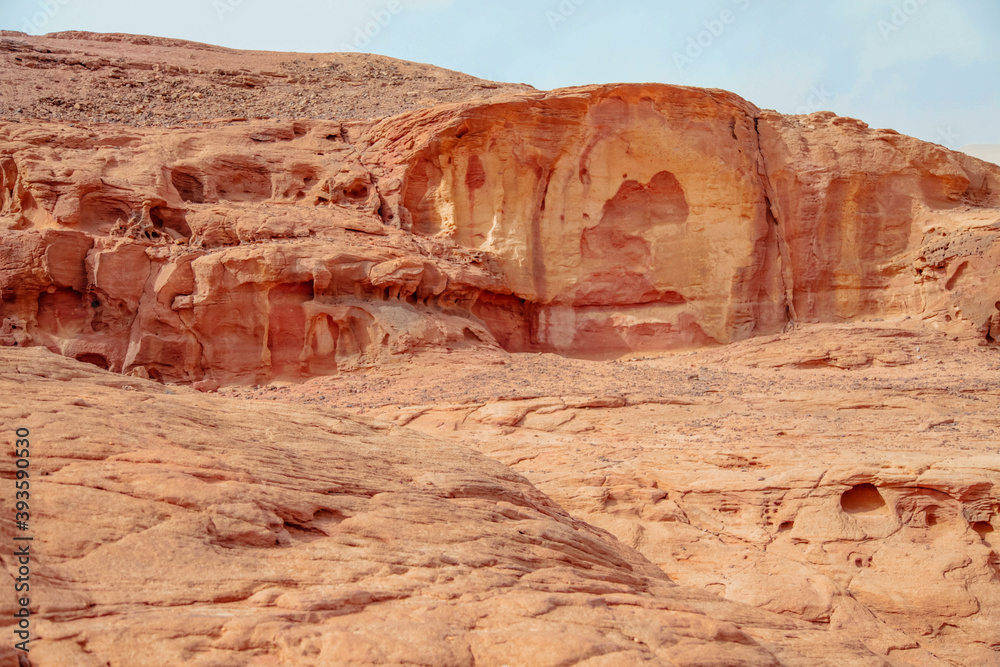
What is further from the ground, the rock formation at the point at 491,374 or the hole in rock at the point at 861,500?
the rock formation at the point at 491,374

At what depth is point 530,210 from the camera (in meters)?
21.6

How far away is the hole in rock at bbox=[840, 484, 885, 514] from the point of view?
32.5ft

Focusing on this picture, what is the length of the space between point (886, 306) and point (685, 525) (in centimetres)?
1318

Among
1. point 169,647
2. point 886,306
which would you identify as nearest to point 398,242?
point 886,306

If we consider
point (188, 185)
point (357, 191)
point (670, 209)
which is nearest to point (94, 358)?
point (188, 185)

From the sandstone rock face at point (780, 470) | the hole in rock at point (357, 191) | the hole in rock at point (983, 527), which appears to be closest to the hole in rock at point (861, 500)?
the sandstone rock face at point (780, 470)

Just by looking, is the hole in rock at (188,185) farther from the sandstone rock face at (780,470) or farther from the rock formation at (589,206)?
the sandstone rock face at (780,470)

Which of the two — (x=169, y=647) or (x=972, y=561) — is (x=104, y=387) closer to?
(x=169, y=647)

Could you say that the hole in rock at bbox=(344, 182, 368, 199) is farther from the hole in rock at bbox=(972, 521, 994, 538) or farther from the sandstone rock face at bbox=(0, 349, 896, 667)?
the hole in rock at bbox=(972, 521, 994, 538)

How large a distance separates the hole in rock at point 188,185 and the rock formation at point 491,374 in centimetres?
12

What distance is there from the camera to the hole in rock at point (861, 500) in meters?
9.91

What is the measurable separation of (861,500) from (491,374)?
7.49m

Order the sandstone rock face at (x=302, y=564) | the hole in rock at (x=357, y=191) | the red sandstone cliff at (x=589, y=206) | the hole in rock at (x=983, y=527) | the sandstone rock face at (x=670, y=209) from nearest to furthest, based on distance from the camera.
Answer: the sandstone rock face at (x=302, y=564)
the hole in rock at (x=983, y=527)
the red sandstone cliff at (x=589, y=206)
the sandstone rock face at (x=670, y=209)
the hole in rock at (x=357, y=191)

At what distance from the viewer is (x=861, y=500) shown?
1000 centimetres
